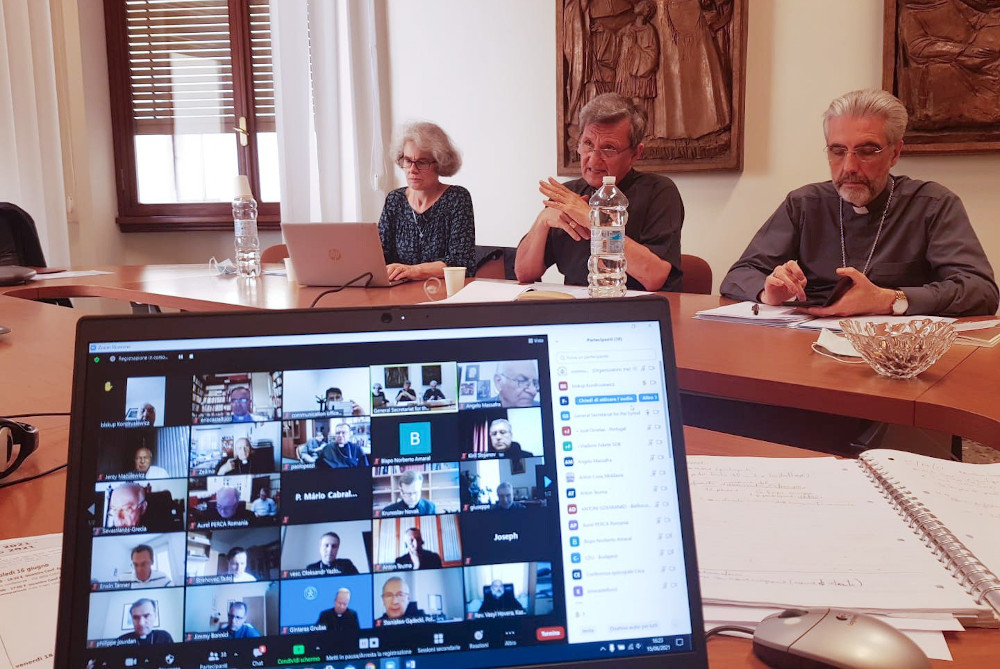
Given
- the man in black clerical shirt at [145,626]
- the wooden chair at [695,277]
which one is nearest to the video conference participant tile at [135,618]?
the man in black clerical shirt at [145,626]

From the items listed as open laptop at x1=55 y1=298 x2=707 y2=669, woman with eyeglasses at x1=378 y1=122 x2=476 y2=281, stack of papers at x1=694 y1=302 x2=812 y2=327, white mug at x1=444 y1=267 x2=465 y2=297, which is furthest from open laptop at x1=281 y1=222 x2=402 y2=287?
open laptop at x1=55 y1=298 x2=707 y2=669

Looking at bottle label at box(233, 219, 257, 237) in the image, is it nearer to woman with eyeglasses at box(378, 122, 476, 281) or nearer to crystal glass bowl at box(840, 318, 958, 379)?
woman with eyeglasses at box(378, 122, 476, 281)

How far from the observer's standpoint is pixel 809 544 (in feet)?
2.19

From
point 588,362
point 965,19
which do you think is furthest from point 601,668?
point 965,19

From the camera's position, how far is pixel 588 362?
0.53 metres

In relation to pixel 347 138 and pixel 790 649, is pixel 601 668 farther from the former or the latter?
pixel 347 138

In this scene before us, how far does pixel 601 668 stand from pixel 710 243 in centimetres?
327

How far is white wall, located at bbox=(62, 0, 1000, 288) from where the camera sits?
311cm

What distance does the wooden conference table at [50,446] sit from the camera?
21.4 inches

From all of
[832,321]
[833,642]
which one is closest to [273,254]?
[832,321]

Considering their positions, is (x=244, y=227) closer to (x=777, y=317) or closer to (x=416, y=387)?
(x=777, y=317)

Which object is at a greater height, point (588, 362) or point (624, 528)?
point (588, 362)

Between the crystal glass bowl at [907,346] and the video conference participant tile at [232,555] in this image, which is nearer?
the video conference participant tile at [232,555]

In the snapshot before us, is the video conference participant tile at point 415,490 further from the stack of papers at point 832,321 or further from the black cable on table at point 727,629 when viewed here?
the stack of papers at point 832,321
